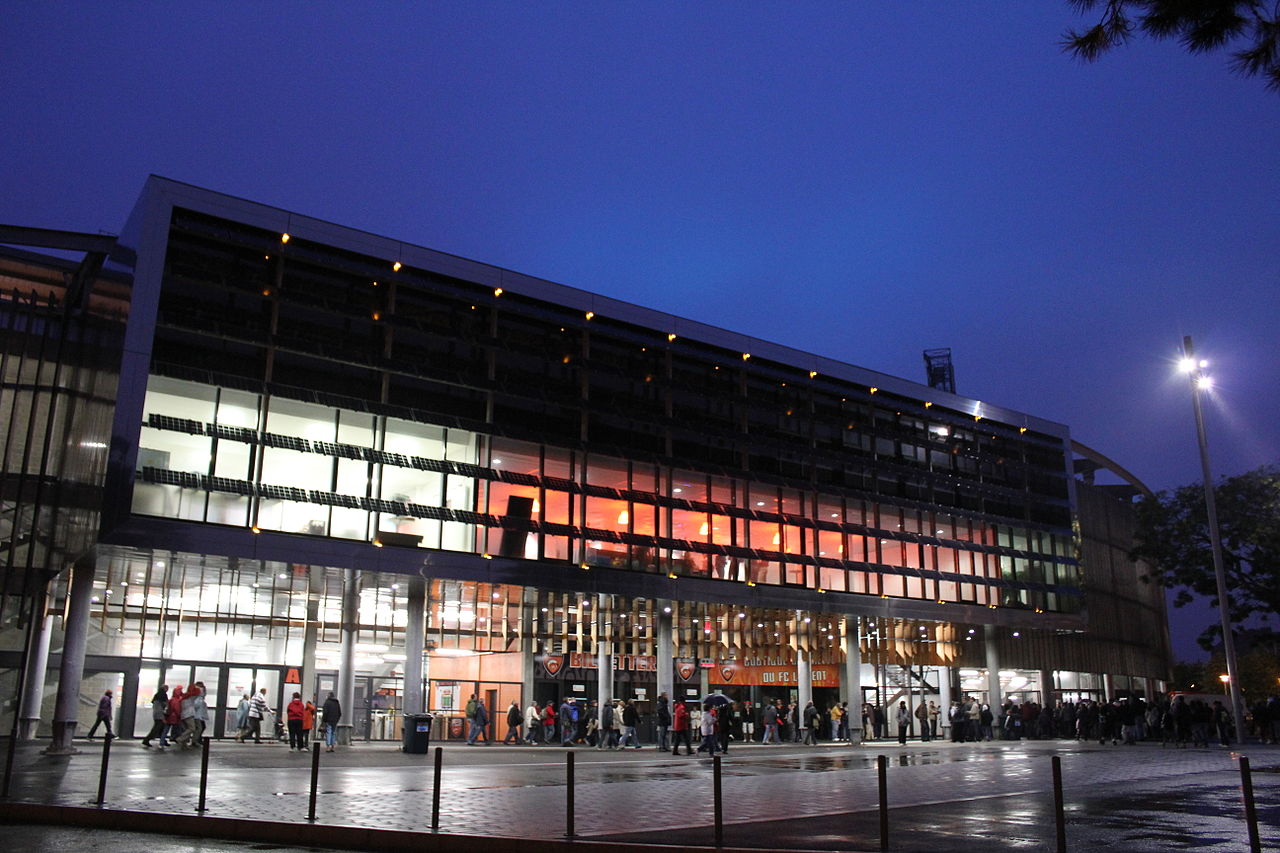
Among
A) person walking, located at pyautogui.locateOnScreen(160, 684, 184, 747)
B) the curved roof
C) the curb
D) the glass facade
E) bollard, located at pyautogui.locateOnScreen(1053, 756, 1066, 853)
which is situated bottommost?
the curb

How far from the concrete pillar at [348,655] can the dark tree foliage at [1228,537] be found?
37.1 metres

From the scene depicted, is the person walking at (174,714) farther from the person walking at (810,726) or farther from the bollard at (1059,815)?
the bollard at (1059,815)

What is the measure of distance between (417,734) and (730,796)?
16.8 metres

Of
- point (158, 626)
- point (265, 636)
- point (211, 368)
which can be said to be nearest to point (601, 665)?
point (265, 636)

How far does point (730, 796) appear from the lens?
59.8 feet

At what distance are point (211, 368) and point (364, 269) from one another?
6.25m

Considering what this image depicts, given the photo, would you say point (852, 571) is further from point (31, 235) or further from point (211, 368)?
point (31, 235)

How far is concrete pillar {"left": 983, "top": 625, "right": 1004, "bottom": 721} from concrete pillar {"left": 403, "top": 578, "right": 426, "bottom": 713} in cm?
3132

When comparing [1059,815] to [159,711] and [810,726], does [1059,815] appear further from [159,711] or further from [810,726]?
[810,726]

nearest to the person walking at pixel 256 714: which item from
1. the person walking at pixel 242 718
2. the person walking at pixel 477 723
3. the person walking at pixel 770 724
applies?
the person walking at pixel 242 718

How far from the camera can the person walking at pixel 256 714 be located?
36.8 m

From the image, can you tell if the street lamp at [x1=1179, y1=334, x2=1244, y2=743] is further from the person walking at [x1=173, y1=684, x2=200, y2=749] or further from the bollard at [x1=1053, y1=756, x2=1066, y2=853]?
the person walking at [x1=173, y1=684, x2=200, y2=749]

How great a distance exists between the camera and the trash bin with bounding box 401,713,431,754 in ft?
107

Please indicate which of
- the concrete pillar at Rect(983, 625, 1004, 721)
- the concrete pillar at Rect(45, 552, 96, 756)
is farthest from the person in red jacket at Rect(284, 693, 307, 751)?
the concrete pillar at Rect(983, 625, 1004, 721)
